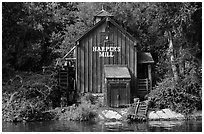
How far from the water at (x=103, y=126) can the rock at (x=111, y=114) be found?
1580mm

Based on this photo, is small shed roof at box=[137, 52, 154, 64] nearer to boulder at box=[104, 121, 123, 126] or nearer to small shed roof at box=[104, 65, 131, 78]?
small shed roof at box=[104, 65, 131, 78]

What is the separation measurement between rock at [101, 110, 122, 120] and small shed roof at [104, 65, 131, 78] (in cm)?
265

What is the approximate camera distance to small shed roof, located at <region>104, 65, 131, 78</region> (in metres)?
26.0

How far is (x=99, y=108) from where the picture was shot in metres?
25.0

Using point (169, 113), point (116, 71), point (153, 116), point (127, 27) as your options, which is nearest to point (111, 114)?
point (153, 116)

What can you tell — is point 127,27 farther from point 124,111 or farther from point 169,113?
point 169,113

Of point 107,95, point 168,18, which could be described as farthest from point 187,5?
point 107,95

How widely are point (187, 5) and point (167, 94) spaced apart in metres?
5.56

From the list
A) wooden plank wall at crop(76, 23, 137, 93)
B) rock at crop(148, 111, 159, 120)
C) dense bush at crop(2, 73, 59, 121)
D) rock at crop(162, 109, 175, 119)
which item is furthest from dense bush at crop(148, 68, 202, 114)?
dense bush at crop(2, 73, 59, 121)

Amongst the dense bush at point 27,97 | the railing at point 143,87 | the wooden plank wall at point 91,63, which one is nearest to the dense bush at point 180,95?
the railing at point 143,87

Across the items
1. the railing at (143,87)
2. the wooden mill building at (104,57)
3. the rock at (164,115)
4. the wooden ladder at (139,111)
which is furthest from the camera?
the wooden mill building at (104,57)

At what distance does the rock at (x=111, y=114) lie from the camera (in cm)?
2328

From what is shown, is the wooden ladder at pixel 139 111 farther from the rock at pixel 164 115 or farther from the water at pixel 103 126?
the water at pixel 103 126

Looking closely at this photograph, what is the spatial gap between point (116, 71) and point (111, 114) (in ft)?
12.5
